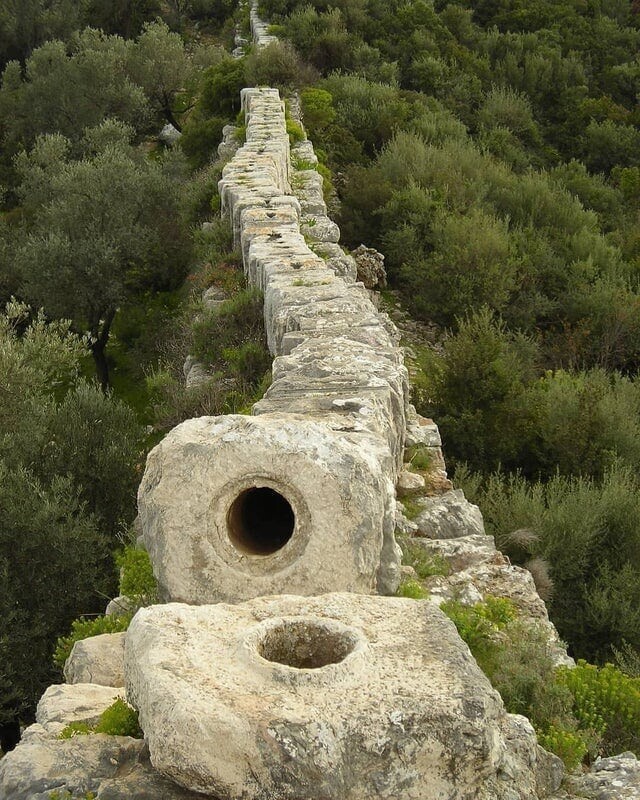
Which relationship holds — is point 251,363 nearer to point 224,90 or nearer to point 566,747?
point 566,747

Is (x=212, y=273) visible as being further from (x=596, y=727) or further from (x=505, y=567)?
(x=596, y=727)

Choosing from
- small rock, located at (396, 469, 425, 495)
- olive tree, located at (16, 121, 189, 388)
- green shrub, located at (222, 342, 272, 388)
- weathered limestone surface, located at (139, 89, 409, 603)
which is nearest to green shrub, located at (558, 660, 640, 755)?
weathered limestone surface, located at (139, 89, 409, 603)

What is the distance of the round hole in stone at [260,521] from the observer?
4199 millimetres

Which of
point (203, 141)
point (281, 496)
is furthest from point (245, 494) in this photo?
point (203, 141)

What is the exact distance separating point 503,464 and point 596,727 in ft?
17.5

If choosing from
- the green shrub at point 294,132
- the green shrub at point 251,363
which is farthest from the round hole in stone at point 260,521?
the green shrub at point 294,132

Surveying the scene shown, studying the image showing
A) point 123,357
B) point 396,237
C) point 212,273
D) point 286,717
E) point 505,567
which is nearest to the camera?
point 286,717

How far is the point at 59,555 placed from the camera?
7.79 meters

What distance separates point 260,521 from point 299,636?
4.09ft

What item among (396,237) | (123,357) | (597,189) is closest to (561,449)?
(396,237)

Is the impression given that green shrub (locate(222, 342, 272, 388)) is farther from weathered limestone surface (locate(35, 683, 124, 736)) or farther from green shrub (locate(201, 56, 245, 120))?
green shrub (locate(201, 56, 245, 120))

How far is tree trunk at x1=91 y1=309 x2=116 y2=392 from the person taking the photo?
15555mm

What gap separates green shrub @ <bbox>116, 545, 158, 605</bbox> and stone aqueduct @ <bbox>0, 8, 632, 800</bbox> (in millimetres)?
361

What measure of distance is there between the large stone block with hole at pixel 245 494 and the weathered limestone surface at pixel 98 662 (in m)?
0.42
